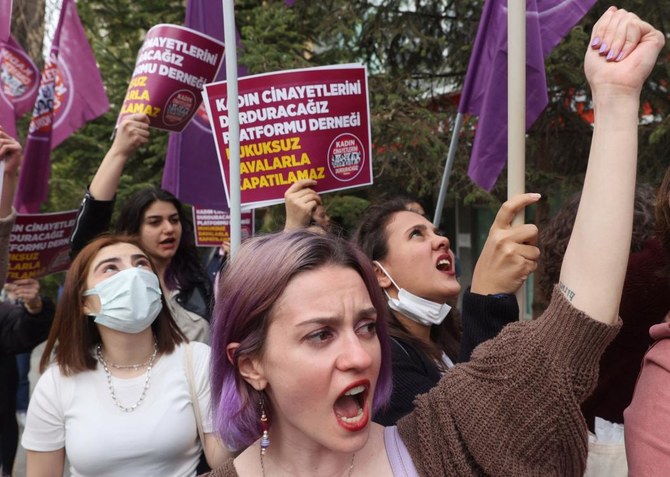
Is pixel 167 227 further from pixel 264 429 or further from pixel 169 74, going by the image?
pixel 264 429

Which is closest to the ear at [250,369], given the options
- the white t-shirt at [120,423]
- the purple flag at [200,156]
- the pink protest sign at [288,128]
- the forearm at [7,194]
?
the white t-shirt at [120,423]

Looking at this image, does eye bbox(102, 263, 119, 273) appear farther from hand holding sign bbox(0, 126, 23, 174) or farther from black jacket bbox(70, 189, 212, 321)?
hand holding sign bbox(0, 126, 23, 174)

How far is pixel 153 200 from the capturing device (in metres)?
4.91

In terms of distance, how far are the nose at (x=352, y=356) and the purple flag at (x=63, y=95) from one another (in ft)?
13.4

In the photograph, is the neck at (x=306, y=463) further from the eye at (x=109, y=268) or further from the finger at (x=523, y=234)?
the eye at (x=109, y=268)

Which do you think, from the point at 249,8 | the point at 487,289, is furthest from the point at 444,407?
the point at 249,8

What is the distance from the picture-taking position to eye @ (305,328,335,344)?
1658 mm

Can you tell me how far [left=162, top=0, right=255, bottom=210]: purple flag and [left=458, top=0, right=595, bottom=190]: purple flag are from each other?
1971 mm

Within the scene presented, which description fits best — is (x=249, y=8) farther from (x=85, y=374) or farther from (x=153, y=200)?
(x=85, y=374)

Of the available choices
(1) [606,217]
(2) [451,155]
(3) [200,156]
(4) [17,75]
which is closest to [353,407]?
(1) [606,217]

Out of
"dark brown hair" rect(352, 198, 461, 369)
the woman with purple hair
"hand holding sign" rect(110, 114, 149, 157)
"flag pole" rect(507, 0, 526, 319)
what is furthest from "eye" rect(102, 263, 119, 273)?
"flag pole" rect(507, 0, 526, 319)

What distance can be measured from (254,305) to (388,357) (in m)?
0.38

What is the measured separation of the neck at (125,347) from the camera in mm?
3156

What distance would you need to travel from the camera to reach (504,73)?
3447 mm
